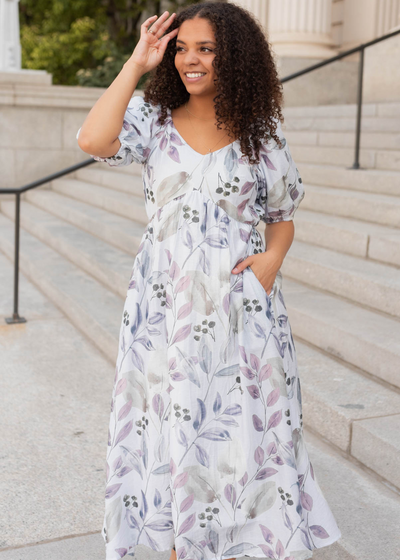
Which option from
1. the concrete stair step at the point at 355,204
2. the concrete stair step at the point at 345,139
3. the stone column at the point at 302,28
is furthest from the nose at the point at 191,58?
the stone column at the point at 302,28

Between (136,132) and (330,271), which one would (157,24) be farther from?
(330,271)

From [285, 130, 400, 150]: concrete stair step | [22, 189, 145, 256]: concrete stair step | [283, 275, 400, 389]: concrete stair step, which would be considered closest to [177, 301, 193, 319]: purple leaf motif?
[283, 275, 400, 389]: concrete stair step

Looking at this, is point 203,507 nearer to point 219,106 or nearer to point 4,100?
point 219,106

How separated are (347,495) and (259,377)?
99 centimetres

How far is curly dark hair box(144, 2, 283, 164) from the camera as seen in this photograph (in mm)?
2055

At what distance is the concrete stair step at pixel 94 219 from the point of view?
6.82 m

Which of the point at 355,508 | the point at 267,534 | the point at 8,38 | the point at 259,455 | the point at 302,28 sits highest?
the point at 302,28

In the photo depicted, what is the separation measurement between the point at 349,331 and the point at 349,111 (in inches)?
210

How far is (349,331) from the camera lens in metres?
3.79

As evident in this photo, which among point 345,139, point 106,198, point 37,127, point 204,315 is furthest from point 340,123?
point 204,315

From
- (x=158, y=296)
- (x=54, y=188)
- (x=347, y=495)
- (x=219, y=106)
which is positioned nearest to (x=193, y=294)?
(x=158, y=296)

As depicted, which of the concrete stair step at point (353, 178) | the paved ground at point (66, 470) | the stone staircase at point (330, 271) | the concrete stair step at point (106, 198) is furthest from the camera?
the concrete stair step at point (106, 198)

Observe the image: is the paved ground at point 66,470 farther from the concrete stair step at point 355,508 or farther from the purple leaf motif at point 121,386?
A: the purple leaf motif at point 121,386

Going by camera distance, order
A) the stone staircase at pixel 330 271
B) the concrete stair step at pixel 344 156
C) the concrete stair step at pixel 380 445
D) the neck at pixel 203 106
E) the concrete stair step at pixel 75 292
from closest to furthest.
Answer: the neck at pixel 203 106 < the concrete stair step at pixel 380 445 < the stone staircase at pixel 330 271 < the concrete stair step at pixel 75 292 < the concrete stair step at pixel 344 156
